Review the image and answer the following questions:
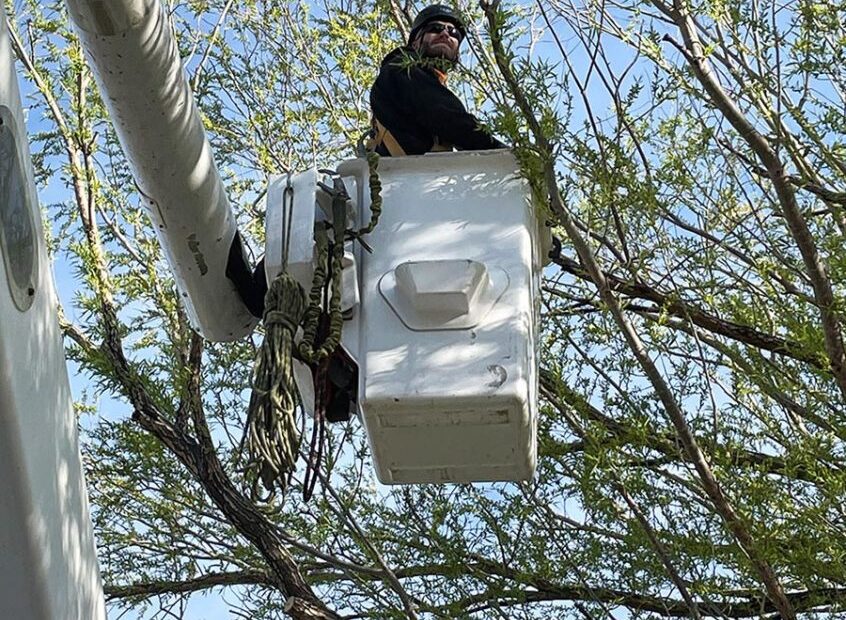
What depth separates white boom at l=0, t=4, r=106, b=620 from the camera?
2.01 meters

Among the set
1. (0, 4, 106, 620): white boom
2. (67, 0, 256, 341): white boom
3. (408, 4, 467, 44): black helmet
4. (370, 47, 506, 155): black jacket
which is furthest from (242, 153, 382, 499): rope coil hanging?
(408, 4, 467, 44): black helmet

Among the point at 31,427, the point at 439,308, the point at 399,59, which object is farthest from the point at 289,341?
the point at 399,59

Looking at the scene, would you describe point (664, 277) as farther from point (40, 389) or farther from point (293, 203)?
point (40, 389)

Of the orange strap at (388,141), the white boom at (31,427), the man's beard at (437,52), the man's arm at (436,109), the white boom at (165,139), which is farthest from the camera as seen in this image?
the man's beard at (437,52)

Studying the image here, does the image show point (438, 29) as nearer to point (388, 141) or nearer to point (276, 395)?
point (388, 141)

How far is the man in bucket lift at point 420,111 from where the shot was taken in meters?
3.61

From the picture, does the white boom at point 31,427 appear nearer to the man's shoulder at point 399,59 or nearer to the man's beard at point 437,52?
the man's shoulder at point 399,59

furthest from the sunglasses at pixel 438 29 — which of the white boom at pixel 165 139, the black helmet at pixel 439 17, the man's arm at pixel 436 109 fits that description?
the white boom at pixel 165 139

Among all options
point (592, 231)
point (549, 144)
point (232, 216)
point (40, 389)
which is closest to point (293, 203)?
point (232, 216)

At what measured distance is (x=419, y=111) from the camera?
3.72 m

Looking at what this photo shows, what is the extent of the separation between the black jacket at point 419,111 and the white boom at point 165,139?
853 mm

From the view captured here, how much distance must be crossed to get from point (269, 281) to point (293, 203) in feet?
0.63

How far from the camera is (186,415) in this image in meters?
5.80

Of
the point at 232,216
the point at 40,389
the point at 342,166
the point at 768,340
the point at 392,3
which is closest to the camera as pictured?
the point at 40,389
